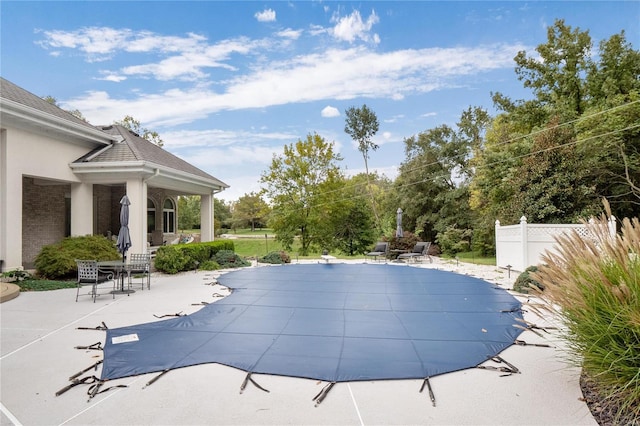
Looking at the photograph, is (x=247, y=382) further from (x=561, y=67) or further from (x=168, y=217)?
(x=561, y=67)

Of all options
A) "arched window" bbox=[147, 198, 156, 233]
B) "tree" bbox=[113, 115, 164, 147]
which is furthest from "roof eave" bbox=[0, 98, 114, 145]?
"tree" bbox=[113, 115, 164, 147]

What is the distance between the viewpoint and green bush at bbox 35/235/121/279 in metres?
10.1

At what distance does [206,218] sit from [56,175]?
22.9 ft

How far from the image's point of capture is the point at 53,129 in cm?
1099

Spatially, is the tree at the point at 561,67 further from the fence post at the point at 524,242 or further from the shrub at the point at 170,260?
the shrub at the point at 170,260

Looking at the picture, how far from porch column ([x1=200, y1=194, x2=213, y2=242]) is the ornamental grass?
16121 mm

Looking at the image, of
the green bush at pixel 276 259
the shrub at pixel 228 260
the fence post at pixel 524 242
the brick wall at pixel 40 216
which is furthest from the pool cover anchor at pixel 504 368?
the brick wall at pixel 40 216

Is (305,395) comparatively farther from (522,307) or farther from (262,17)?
(262,17)

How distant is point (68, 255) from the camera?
33.9 ft

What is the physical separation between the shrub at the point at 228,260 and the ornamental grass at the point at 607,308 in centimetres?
1261

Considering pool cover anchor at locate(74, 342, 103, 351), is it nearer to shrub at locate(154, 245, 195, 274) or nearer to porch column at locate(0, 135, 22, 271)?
porch column at locate(0, 135, 22, 271)

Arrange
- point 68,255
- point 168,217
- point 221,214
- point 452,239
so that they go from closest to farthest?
1. point 68,255
2. point 168,217
3. point 452,239
4. point 221,214

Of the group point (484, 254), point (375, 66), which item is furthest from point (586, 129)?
point (375, 66)

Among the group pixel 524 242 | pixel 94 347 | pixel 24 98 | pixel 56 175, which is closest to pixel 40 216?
pixel 56 175
